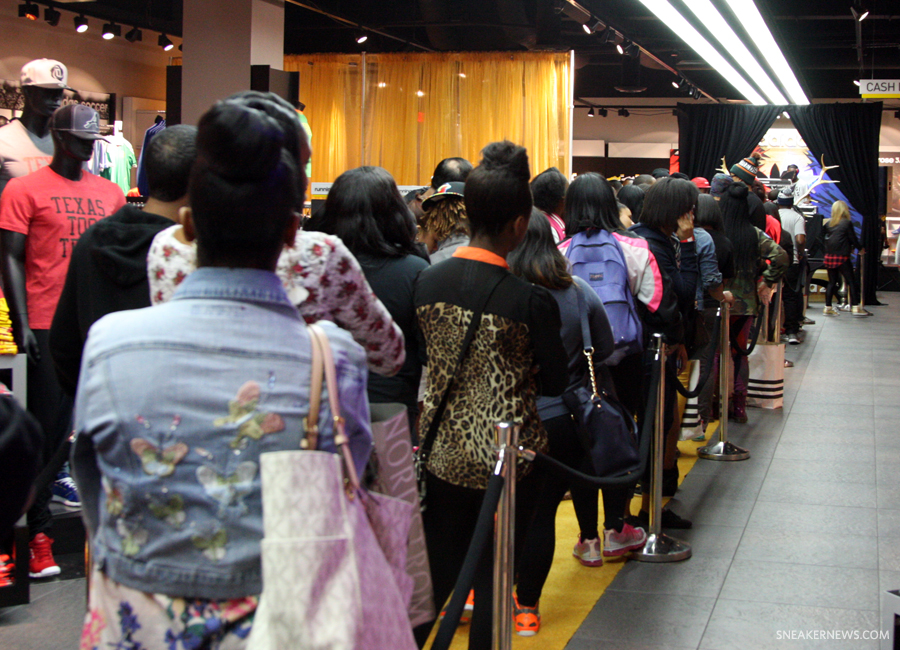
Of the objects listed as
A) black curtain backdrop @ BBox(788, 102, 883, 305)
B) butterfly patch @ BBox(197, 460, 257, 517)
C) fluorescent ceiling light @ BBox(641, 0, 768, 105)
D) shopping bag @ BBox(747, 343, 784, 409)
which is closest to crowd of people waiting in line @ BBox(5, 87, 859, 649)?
butterfly patch @ BBox(197, 460, 257, 517)

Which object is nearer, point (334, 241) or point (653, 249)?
point (334, 241)

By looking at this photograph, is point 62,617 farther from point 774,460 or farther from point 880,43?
point 880,43

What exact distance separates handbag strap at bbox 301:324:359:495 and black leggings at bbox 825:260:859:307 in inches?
576

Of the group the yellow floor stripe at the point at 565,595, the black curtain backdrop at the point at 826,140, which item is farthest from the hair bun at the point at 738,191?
the black curtain backdrop at the point at 826,140

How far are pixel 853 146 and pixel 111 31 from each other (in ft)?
43.9

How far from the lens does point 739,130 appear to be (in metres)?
18.2

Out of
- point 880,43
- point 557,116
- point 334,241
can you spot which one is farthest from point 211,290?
point 880,43

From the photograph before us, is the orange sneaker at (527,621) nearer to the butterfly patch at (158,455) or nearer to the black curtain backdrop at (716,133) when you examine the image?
the butterfly patch at (158,455)

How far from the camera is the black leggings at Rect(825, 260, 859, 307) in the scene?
47.6 feet

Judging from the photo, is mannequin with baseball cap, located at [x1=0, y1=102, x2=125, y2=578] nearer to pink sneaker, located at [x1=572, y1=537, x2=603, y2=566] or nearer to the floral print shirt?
the floral print shirt

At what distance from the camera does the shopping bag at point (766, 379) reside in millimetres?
7250

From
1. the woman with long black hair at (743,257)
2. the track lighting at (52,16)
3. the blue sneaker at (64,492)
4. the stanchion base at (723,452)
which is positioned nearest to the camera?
the blue sneaker at (64,492)

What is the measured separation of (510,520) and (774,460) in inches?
163

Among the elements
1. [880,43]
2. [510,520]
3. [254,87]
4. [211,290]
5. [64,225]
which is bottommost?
[510,520]
